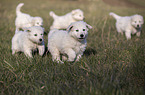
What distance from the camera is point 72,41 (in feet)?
10.6

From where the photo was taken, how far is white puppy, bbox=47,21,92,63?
3095mm

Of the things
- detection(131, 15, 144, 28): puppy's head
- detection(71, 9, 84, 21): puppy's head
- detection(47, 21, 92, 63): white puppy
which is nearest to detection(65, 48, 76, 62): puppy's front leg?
detection(47, 21, 92, 63): white puppy

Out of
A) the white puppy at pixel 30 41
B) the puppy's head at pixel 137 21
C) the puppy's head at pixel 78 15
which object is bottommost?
the white puppy at pixel 30 41

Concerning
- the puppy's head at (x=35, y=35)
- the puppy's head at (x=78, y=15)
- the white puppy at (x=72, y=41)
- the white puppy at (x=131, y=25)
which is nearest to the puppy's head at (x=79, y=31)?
the white puppy at (x=72, y=41)

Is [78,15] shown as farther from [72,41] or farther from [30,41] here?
[72,41]

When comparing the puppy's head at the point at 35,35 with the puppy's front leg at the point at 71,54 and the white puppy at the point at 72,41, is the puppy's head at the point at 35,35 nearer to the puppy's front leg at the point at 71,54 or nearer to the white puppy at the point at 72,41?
the white puppy at the point at 72,41

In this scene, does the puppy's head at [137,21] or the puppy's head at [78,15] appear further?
the puppy's head at [78,15]

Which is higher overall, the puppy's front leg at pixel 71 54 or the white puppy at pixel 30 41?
the white puppy at pixel 30 41

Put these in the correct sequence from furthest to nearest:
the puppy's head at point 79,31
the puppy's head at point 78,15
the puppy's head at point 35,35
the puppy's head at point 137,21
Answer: the puppy's head at point 78,15, the puppy's head at point 137,21, the puppy's head at point 35,35, the puppy's head at point 79,31

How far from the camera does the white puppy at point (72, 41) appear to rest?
3095 mm

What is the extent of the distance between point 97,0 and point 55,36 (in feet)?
51.7

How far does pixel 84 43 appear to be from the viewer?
11.1 ft

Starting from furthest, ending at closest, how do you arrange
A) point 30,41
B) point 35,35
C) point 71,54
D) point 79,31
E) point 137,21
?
point 137,21 < point 30,41 < point 35,35 < point 71,54 < point 79,31

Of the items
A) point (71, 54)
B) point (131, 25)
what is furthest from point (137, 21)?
point (71, 54)
